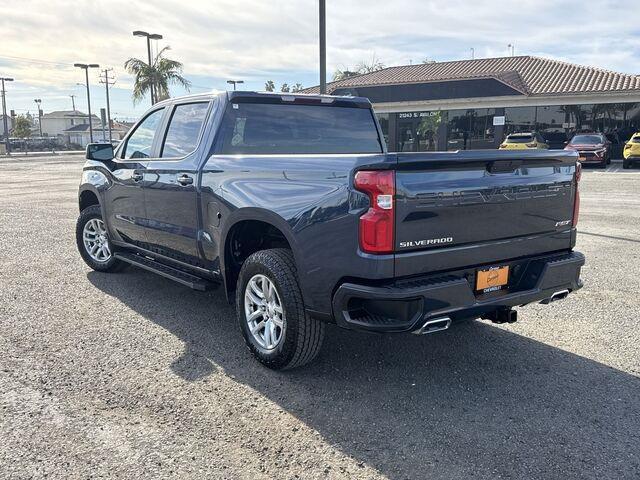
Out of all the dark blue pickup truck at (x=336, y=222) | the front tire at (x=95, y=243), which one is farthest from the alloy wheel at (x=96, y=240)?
the dark blue pickup truck at (x=336, y=222)

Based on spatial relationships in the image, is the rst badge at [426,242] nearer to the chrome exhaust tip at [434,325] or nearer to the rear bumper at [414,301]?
the rear bumper at [414,301]

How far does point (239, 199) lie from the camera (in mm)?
3922

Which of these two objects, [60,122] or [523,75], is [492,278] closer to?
[523,75]

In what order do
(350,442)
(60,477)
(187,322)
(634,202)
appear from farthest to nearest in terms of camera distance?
(634,202), (187,322), (350,442), (60,477)

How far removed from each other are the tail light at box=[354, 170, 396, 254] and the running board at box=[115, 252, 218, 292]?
1.92 m

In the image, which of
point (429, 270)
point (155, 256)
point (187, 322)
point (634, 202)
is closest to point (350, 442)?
point (429, 270)

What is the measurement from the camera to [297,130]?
4.84 metres

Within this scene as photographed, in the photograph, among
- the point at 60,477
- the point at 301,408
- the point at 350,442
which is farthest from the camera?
the point at 301,408

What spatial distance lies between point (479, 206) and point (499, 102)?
98.8ft

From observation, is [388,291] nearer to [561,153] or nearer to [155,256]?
[561,153]

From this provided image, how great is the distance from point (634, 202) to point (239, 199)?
11.9m

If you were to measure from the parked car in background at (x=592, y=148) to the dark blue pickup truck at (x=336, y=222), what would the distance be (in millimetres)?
23224

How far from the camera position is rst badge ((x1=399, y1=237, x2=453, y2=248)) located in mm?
3064

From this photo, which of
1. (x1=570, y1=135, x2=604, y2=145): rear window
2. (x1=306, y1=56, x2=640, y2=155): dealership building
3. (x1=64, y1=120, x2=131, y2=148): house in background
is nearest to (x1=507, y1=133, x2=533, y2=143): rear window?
(x1=570, y1=135, x2=604, y2=145): rear window
